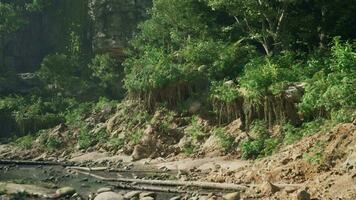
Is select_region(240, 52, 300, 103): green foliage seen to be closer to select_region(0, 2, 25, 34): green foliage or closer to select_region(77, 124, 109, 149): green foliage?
select_region(77, 124, 109, 149): green foliage

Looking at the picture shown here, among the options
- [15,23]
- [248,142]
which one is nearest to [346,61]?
[248,142]

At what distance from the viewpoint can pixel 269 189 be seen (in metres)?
13.0

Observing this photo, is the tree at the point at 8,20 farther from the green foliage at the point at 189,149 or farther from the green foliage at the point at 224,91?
the green foliage at the point at 189,149

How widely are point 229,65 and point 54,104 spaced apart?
18.2 meters

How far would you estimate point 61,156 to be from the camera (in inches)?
1075

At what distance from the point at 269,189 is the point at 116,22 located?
32347mm

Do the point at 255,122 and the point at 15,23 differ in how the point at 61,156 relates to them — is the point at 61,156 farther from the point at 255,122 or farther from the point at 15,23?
the point at 15,23

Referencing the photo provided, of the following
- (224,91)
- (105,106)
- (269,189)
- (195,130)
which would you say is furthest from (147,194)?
(105,106)

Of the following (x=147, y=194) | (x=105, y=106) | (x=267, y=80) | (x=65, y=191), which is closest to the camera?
(x=147, y=194)

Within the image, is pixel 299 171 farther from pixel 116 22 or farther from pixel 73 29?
pixel 73 29

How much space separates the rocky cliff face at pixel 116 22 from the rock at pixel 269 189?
30308 mm

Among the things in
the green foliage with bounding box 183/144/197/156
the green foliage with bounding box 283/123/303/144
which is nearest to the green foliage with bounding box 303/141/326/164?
the green foliage with bounding box 283/123/303/144

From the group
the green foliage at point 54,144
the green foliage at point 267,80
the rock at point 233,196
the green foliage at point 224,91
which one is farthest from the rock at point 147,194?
the green foliage at point 54,144

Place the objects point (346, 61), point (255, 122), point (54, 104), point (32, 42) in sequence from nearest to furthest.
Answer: point (346, 61), point (255, 122), point (54, 104), point (32, 42)
